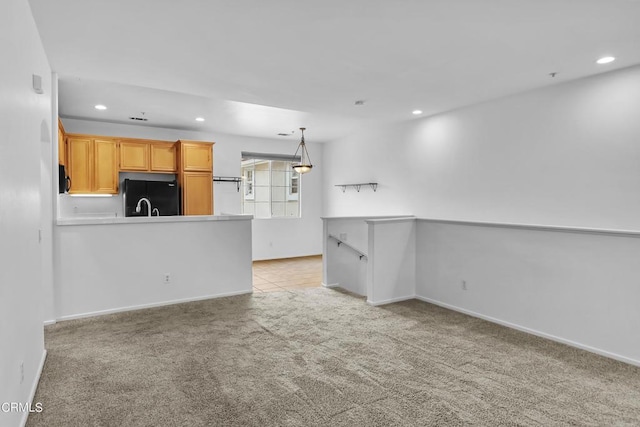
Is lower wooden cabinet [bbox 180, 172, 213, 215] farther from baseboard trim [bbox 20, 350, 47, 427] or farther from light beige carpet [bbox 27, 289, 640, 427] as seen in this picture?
baseboard trim [bbox 20, 350, 47, 427]

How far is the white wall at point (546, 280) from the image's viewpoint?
3150 millimetres

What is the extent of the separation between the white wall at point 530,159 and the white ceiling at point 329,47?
296 mm

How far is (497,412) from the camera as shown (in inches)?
90.9

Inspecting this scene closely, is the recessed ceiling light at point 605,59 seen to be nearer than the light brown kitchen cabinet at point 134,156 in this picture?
Yes

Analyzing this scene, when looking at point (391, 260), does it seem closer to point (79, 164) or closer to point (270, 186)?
point (270, 186)

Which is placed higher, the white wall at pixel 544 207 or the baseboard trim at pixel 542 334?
the white wall at pixel 544 207

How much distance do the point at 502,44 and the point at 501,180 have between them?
83.0 inches

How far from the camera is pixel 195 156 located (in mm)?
6730

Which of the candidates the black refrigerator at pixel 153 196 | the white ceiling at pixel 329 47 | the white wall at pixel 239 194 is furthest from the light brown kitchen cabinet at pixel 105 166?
the white ceiling at pixel 329 47

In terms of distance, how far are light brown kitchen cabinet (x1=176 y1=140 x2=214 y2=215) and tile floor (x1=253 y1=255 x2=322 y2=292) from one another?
1.62m

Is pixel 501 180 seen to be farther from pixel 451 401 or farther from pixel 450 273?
pixel 451 401

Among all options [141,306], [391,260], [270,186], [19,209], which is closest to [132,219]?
[141,306]

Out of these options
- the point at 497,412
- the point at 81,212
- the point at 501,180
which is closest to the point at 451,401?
the point at 497,412

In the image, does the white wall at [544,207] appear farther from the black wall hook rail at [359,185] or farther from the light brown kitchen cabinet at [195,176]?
the light brown kitchen cabinet at [195,176]
